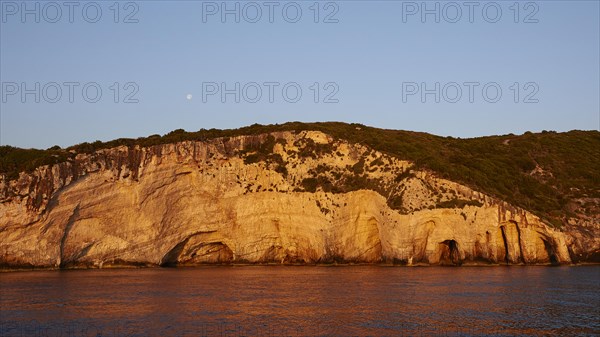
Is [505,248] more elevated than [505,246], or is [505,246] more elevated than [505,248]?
[505,246]

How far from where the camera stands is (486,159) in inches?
3110

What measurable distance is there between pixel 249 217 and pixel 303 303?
2913cm

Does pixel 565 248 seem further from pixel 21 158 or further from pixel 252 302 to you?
pixel 21 158

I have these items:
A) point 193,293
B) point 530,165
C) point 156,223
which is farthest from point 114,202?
point 530,165

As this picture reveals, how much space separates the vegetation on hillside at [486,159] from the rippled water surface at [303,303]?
48.6 ft

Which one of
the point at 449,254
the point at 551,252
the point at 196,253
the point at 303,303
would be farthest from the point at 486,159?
the point at 303,303

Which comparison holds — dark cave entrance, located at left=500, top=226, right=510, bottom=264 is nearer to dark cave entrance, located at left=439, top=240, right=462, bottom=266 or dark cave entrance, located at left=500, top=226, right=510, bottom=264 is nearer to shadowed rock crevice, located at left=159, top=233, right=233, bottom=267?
dark cave entrance, located at left=439, top=240, right=462, bottom=266

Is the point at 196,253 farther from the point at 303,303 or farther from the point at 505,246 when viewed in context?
the point at 303,303

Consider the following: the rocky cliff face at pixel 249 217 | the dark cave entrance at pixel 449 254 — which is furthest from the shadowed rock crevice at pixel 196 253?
the dark cave entrance at pixel 449 254

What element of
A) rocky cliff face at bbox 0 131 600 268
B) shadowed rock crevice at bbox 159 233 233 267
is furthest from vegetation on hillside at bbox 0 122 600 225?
shadowed rock crevice at bbox 159 233 233 267

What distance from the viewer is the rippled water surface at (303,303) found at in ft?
88.8

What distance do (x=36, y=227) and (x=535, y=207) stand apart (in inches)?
1958

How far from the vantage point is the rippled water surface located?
27.1m

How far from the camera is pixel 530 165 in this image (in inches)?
3157
